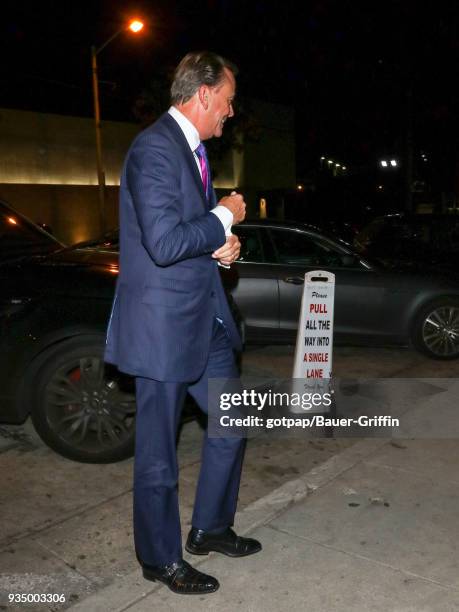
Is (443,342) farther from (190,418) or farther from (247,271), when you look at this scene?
(190,418)

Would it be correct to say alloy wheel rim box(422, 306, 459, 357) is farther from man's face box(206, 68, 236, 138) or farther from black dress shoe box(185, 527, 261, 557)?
man's face box(206, 68, 236, 138)

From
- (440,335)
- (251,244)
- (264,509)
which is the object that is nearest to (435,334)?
(440,335)

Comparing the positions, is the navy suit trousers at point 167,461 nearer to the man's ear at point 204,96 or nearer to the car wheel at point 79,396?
the man's ear at point 204,96

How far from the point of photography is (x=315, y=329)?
488cm

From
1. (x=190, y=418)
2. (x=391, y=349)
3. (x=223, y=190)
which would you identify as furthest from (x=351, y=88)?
(x=190, y=418)

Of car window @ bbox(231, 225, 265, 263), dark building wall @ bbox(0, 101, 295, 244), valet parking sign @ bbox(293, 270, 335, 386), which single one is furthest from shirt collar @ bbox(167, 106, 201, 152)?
dark building wall @ bbox(0, 101, 295, 244)

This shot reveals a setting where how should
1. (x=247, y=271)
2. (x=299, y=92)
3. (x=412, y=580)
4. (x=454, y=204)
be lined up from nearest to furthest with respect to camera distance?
(x=412, y=580), (x=247, y=271), (x=454, y=204), (x=299, y=92)

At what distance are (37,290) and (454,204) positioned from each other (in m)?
33.2

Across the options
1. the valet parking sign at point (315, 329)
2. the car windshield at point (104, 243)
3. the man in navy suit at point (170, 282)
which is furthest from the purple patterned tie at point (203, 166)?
the car windshield at point (104, 243)

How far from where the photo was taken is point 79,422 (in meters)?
4.11

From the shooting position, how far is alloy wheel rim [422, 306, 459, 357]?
707cm

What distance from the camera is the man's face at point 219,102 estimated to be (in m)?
2.54

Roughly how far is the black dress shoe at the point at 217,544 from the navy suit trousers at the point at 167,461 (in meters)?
0.17

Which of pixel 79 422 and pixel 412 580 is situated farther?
pixel 79 422
